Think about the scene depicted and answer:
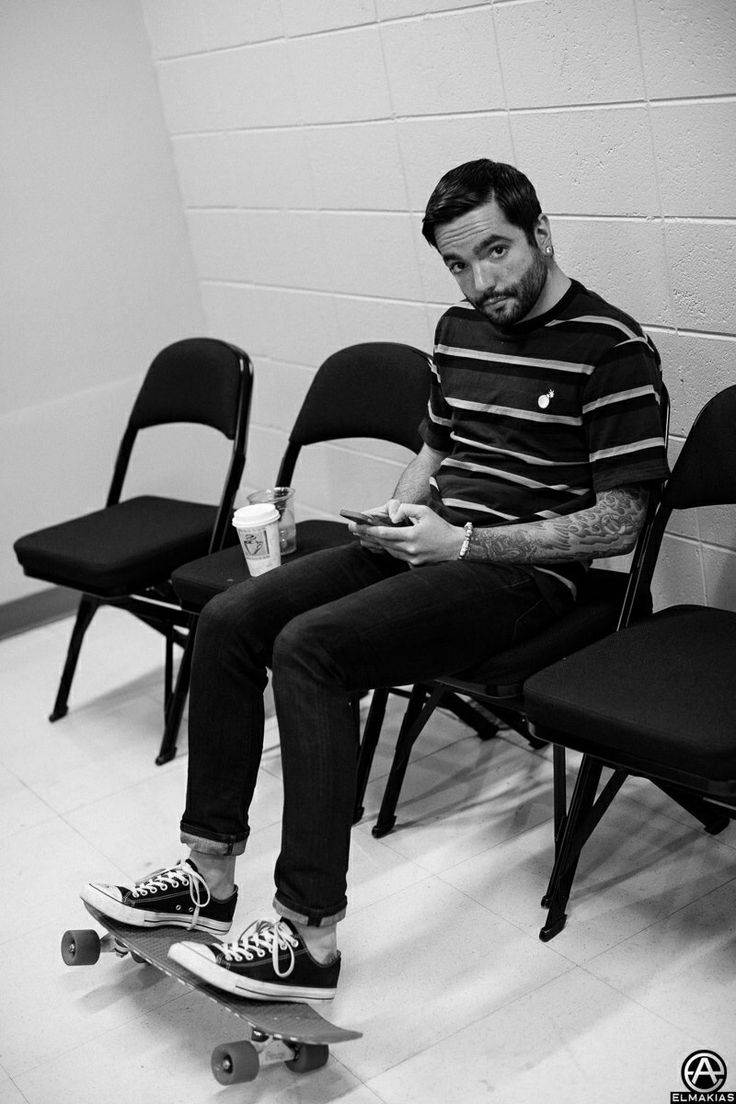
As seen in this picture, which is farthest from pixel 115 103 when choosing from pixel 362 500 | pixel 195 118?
pixel 362 500

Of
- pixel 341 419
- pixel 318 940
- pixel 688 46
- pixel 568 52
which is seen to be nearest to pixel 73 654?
pixel 341 419

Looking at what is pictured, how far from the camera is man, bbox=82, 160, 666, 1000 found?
1.99 m

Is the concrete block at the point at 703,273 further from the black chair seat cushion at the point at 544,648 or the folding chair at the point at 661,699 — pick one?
the black chair seat cushion at the point at 544,648

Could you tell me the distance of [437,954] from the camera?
217 cm

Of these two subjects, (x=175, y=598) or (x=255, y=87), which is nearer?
(x=175, y=598)

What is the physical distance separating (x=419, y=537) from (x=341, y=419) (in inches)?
32.1

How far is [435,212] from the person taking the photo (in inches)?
88.2

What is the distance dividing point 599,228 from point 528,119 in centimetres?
29

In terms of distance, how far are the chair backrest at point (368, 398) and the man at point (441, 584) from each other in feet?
1.35

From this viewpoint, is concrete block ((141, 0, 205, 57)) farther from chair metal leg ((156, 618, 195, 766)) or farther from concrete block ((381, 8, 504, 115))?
chair metal leg ((156, 618, 195, 766))

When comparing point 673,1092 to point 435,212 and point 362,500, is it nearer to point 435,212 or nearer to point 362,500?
point 435,212

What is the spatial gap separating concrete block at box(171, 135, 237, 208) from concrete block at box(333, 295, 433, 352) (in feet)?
2.08

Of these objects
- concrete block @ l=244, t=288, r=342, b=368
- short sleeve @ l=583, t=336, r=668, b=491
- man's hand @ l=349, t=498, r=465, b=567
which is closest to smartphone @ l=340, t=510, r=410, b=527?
man's hand @ l=349, t=498, r=465, b=567

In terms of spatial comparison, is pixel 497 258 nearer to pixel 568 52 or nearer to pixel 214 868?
pixel 568 52
